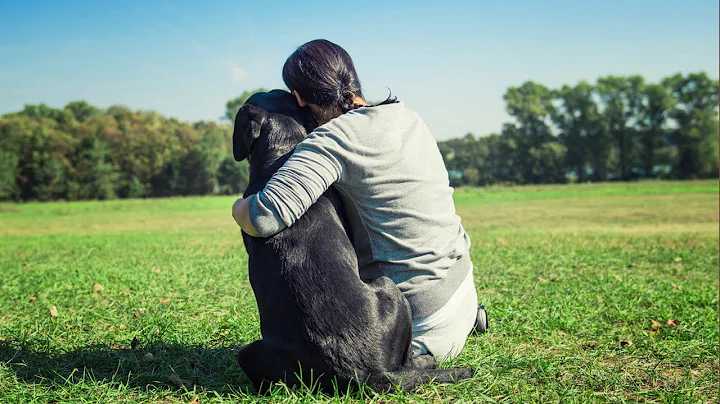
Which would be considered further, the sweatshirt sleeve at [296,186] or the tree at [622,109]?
the tree at [622,109]

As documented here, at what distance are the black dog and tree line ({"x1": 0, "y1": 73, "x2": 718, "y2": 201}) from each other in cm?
3579

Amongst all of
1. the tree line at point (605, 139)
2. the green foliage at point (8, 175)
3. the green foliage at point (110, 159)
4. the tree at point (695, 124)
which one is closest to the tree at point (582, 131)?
the tree line at point (605, 139)

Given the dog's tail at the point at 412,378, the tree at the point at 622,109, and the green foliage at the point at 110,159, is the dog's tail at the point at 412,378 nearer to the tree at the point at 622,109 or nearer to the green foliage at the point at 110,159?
the green foliage at the point at 110,159

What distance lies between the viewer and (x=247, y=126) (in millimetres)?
2469

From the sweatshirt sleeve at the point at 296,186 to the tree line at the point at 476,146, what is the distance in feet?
118

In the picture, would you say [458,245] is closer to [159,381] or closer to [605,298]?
[159,381]

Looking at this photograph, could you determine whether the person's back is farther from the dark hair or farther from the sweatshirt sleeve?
the dark hair

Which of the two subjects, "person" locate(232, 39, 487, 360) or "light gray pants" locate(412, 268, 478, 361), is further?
"light gray pants" locate(412, 268, 478, 361)

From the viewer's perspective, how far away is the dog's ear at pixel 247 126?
2.45 meters

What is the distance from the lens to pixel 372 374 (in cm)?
234

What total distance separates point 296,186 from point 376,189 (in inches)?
14.5

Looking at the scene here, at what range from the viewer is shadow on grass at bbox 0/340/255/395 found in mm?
2723

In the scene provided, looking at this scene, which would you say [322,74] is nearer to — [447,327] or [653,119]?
[447,327]

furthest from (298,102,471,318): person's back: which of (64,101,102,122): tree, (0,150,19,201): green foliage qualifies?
(64,101,102,122): tree
